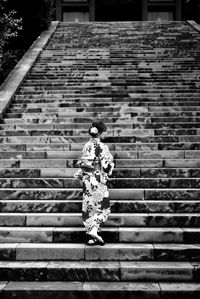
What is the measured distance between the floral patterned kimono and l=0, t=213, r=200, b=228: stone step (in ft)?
1.73

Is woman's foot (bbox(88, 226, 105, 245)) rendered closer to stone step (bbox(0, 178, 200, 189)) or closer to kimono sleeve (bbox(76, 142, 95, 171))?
kimono sleeve (bbox(76, 142, 95, 171))

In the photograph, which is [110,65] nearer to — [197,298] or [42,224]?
[42,224]

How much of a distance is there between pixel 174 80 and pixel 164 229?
244 inches

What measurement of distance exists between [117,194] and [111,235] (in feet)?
3.03

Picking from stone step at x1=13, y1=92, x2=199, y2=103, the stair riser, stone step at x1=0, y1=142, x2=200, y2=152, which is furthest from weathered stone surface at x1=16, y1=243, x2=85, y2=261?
stone step at x1=13, y1=92, x2=199, y2=103

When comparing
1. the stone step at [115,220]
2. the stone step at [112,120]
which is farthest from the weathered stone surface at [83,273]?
the stone step at [112,120]

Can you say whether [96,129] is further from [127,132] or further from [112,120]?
[112,120]

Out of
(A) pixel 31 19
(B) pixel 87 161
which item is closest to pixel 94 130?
(B) pixel 87 161

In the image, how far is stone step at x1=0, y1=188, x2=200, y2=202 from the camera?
18.2 ft

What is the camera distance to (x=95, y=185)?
4641mm

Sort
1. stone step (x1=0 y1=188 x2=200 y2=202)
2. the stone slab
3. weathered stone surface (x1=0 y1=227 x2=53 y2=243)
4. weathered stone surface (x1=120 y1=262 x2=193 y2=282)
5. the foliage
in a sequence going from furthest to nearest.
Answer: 1. the foliage
2. the stone slab
3. stone step (x1=0 y1=188 x2=200 y2=202)
4. weathered stone surface (x1=0 y1=227 x2=53 y2=243)
5. weathered stone surface (x1=120 y1=262 x2=193 y2=282)

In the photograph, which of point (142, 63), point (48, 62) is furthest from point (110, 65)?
point (48, 62)

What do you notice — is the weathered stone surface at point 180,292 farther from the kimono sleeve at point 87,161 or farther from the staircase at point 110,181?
the kimono sleeve at point 87,161

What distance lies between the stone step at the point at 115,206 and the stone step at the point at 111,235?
1.36 ft
